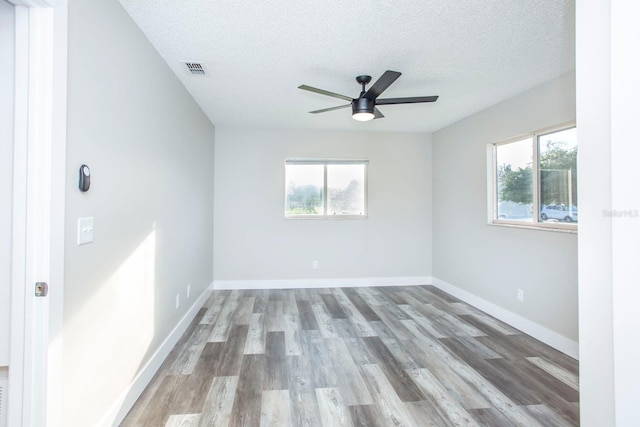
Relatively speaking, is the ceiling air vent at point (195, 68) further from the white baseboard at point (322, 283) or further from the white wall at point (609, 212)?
the white baseboard at point (322, 283)

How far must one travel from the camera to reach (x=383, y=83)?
2.28 metres

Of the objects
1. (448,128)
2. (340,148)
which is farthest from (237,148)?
(448,128)

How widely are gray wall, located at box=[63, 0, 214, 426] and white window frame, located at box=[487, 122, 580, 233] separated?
3.45 metres

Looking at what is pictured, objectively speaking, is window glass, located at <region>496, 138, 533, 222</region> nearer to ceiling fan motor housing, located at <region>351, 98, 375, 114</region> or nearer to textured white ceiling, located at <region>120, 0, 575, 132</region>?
textured white ceiling, located at <region>120, 0, 575, 132</region>

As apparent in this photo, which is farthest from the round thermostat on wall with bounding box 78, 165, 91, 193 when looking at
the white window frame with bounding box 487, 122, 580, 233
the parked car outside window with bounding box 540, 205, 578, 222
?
the parked car outside window with bounding box 540, 205, 578, 222

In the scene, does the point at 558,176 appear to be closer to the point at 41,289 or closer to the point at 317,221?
the point at 317,221

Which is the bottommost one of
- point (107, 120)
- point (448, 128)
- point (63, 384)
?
point (63, 384)

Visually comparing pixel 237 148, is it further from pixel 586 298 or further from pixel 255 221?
pixel 586 298

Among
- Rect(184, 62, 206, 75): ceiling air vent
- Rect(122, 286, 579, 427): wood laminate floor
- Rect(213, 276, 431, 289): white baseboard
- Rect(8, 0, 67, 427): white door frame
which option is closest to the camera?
Rect(8, 0, 67, 427): white door frame

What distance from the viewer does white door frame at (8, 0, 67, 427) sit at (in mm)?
1121

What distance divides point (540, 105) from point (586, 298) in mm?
2566

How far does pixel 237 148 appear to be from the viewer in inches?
174

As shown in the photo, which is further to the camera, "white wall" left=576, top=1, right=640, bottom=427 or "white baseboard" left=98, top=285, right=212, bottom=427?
"white baseboard" left=98, top=285, right=212, bottom=427

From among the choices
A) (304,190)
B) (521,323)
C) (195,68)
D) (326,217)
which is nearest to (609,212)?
(521,323)
